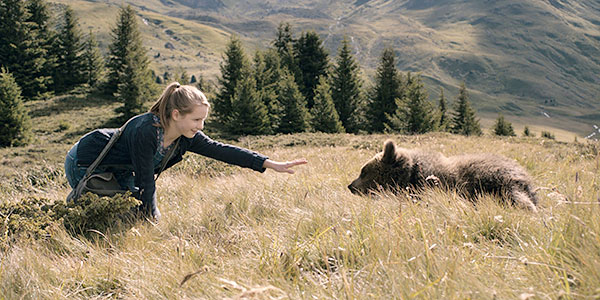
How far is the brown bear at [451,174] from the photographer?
414cm

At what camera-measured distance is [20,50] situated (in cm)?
4191

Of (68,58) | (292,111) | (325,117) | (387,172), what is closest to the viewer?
(387,172)

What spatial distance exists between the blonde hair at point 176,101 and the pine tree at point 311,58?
139 ft

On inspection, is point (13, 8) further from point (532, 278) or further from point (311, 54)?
point (532, 278)

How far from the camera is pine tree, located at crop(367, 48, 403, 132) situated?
40.6 metres

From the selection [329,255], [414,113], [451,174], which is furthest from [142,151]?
[414,113]

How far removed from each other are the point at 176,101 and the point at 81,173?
1670mm

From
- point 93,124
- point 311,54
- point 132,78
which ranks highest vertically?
point 311,54

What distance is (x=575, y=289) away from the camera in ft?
5.64

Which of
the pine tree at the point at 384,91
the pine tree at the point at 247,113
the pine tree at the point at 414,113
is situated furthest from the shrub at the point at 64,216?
the pine tree at the point at 384,91

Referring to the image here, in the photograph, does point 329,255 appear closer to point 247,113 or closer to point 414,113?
point 247,113

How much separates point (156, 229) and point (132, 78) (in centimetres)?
3811

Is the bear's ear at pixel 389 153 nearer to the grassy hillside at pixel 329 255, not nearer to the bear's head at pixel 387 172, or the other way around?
the bear's head at pixel 387 172

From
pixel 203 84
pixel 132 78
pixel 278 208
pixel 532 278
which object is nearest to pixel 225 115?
pixel 132 78
